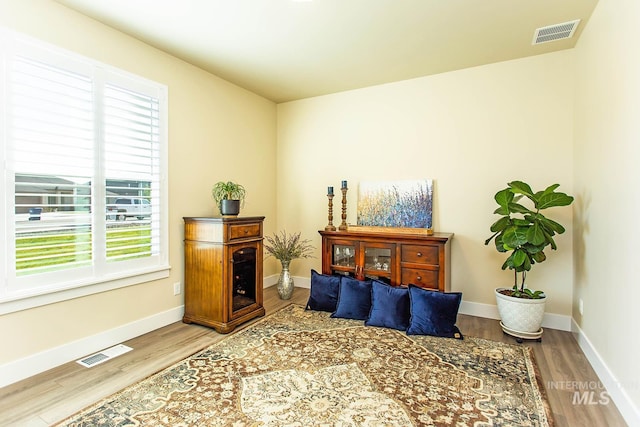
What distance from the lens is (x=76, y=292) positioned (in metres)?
2.55

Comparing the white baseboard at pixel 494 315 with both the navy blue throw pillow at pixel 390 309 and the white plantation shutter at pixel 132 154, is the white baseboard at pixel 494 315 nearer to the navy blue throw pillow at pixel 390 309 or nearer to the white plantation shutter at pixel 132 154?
the navy blue throw pillow at pixel 390 309

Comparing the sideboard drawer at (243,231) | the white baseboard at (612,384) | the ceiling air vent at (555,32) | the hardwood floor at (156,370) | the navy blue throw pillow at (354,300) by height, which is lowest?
the hardwood floor at (156,370)

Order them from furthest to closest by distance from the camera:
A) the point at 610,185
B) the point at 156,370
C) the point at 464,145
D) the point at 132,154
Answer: the point at 464,145 < the point at 132,154 < the point at 156,370 < the point at 610,185

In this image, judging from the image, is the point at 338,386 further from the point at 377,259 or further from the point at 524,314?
the point at 524,314

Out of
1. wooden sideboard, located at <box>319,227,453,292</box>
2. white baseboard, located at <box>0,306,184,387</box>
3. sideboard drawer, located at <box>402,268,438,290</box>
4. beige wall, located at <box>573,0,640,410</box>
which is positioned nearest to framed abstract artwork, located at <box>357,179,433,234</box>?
wooden sideboard, located at <box>319,227,453,292</box>

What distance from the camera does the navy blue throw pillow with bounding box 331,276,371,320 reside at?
11.2ft

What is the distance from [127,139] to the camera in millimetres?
2906

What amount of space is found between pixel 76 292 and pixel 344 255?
256cm

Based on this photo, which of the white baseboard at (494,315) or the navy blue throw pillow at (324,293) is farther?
the navy blue throw pillow at (324,293)

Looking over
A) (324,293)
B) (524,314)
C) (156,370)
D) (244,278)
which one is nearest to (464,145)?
(524,314)

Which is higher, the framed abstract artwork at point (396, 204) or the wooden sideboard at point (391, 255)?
the framed abstract artwork at point (396, 204)

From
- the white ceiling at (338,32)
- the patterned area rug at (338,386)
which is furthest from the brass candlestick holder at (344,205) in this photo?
the patterned area rug at (338,386)

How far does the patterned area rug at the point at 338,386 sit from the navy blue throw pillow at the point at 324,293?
25.7 inches

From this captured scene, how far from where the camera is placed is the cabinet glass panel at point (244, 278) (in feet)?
10.5
